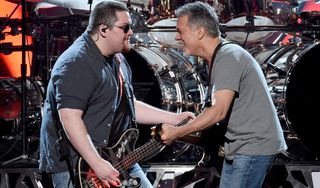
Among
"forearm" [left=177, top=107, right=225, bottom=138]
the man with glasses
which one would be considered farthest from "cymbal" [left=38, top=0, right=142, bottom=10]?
"forearm" [left=177, top=107, right=225, bottom=138]

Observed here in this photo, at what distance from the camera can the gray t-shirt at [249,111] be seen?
13.3 feet

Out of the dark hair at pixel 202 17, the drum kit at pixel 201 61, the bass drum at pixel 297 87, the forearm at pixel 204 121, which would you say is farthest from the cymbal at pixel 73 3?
the forearm at pixel 204 121

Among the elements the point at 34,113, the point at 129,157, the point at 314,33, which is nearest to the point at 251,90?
the point at 129,157

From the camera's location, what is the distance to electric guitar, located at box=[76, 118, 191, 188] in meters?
4.05

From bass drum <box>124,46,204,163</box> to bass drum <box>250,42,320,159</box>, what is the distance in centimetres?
84

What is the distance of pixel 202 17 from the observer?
425cm

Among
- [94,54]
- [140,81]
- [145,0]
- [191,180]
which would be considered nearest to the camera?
[94,54]

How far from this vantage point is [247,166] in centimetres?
408

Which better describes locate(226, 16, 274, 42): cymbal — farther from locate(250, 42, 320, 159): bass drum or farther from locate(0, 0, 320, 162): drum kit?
locate(250, 42, 320, 159): bass drum

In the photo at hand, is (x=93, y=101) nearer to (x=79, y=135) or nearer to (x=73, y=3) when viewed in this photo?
(x=79, y=135)

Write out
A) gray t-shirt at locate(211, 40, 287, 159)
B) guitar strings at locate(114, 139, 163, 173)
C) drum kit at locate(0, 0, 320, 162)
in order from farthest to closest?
drum kit at locate(0, 0, 320, 162)
guitar strings at locate(114, 139, 163, 173)
gray t-shirt at locate(211, 40, 287, 159)

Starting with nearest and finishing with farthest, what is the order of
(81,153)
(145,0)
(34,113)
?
1. (81,153)
2. (34,113)
3. (145,0)

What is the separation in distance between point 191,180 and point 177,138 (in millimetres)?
2161

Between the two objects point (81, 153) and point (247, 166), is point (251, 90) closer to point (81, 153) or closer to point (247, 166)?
point (247, 166)
